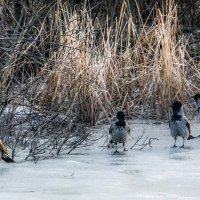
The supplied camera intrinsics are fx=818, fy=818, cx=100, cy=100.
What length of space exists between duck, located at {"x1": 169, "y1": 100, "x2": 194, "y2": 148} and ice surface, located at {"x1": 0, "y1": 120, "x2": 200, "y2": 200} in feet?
1.24

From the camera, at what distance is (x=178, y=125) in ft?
34.7

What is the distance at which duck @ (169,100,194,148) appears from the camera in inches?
413

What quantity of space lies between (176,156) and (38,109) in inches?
79.9

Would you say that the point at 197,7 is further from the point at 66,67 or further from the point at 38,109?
the point at 38,109

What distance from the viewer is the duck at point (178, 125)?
10.5 m

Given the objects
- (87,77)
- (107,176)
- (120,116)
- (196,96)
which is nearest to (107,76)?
(87,77)

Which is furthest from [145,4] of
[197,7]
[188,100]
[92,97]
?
[92,97]

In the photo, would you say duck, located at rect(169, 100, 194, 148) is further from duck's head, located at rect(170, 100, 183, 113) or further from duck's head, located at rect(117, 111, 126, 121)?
duck's head, located at rect(117, 111, 126, 121)

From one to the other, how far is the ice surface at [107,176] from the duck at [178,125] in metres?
0.38

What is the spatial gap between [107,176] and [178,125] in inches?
120

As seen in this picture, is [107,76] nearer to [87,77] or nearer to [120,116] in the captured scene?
[87,77]

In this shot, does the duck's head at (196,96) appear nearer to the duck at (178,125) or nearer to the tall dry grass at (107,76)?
the tall dry grass at (107,76)

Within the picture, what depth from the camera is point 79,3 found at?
16875 millimetres

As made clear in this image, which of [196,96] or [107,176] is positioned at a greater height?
[196,96]
